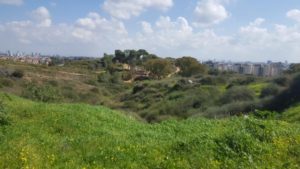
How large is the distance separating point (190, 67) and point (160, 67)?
15.0 feet

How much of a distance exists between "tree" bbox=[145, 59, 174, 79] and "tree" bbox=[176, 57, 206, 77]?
6.05 feet

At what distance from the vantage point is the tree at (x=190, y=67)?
214ft

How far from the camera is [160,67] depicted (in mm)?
67562

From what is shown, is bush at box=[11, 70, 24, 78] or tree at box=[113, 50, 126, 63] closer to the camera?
bush at box=[11, 70, 24, 78]

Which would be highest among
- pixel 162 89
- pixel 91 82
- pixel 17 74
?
pixel 17 74

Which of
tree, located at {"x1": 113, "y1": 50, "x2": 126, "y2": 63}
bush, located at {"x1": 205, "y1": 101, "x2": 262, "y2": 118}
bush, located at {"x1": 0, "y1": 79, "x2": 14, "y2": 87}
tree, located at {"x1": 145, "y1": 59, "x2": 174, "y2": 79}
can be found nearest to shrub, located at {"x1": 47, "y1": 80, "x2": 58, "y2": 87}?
bush, located at {"x1": 0, "y1": 79, "x2": 14, "y2": 87}

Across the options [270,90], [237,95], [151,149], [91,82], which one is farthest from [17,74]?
[151,149]

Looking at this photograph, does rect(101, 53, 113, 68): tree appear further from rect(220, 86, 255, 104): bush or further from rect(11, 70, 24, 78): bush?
rect(220, 86, 255, 104): bush

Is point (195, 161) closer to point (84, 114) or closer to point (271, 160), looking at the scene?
point (271, 160)

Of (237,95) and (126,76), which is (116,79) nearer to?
(126,76)

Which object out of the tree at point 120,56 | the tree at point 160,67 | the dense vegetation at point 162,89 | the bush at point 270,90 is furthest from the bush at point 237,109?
the tree at point 120,56

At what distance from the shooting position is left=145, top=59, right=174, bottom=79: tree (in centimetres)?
6700

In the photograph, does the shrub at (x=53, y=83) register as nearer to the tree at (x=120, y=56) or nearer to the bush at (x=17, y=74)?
the bush at (x=17, y=74)

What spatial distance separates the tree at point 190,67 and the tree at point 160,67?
1845 millimetres
